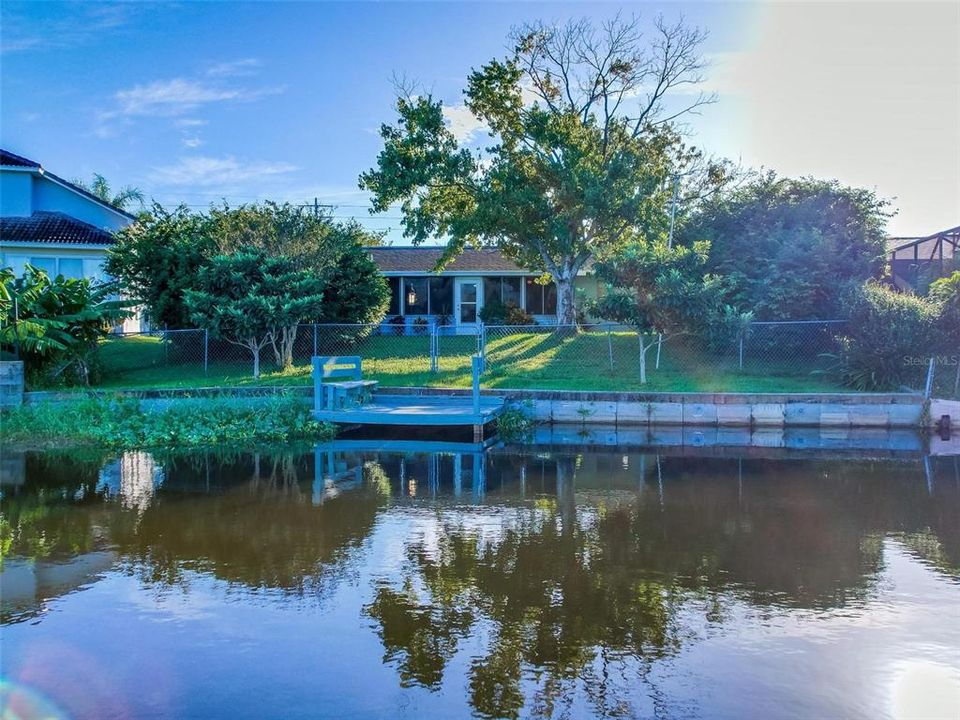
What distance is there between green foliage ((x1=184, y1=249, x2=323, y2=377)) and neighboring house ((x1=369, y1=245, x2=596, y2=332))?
39.0ft

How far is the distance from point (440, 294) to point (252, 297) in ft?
46.5

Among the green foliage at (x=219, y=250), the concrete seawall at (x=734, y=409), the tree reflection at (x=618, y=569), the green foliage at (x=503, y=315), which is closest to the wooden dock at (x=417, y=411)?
the concrete seawall at (x=734, y=409)

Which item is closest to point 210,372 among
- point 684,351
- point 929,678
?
point 684,351

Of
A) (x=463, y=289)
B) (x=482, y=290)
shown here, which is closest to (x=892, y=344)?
(x=482, y=290)

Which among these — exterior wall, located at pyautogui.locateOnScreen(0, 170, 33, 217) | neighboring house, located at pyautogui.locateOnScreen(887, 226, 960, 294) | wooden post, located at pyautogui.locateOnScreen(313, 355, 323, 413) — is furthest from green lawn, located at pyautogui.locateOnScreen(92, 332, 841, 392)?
exterior wall, located at pyautogui.locateOnScreen(0, 170, 33, 217)

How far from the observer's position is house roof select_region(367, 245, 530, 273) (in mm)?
31859

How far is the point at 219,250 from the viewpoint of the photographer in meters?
20.5

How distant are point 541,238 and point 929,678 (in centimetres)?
2100

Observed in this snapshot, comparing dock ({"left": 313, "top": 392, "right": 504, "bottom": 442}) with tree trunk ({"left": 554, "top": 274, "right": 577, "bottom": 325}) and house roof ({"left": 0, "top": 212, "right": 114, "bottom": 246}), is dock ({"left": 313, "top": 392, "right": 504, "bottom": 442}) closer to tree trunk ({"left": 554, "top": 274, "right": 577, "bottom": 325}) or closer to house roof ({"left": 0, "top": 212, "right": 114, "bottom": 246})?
tree trunk ({"left": 554, "top": 274, "right": 577, "bottom": 325})

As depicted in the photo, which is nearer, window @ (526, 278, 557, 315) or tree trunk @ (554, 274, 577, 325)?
tree trunk @ (554, 274, 577, 325)

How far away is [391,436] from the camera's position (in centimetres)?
1605

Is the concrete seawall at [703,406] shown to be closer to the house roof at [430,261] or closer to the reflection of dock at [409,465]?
the reflection of dock at [409,465]

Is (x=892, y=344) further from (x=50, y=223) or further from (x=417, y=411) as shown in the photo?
(x=50, y=223)

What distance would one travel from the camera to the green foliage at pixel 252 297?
18906 mm
